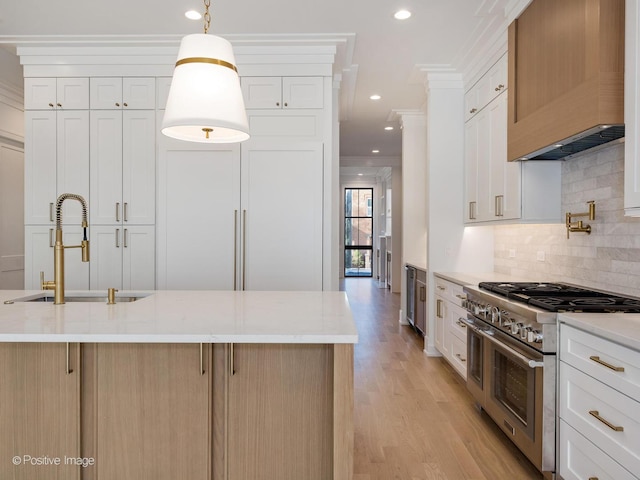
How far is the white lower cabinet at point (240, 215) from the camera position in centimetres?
373

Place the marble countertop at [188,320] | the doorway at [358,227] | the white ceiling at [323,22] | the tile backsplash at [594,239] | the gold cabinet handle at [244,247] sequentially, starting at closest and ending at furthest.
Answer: the marble countertop at [188,320], the tile backsplash at [594,239], the white ceiling at [323,22], the gold cabinet handle at [244,247], the doorway at [358,227]

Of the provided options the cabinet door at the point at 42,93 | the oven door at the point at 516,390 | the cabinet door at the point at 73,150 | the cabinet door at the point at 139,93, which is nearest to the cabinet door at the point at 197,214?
the cabinet door at the point at 139,93

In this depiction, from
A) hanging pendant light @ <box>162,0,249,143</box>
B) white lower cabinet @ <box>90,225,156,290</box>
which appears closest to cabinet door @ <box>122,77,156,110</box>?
white lower cabinet @ <box>90,225,156,290</box>

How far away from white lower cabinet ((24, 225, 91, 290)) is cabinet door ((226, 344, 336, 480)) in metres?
2.66

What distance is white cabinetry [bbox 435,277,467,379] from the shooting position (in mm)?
3604

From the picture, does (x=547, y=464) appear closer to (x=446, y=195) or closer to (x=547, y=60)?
(x=547, y=60)

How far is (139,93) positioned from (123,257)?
1378mm

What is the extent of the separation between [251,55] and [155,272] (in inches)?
77.5

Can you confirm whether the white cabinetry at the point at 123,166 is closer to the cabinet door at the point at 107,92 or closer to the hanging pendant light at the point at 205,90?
the cabinet door at the point at 107,92

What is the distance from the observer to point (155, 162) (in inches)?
149

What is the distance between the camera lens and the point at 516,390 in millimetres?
2453

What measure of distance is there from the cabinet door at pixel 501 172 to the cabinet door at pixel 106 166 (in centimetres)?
306

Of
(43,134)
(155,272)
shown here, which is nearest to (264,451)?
(155,272)

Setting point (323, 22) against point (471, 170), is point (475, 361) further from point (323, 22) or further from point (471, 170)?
point (323, 22)
